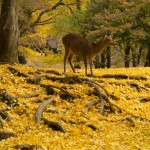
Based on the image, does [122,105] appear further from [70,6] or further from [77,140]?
[70,6]

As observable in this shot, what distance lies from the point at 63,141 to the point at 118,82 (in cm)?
660

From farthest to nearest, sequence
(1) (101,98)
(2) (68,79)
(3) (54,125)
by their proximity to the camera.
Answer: (2) (68,79) → (1) (101,98) → (3) (54,125)

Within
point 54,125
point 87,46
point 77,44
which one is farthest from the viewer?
point 77,44

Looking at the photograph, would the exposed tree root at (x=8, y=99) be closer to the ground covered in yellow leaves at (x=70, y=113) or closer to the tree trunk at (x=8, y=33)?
the ground covered in yellow leaves at (x=70, y=113)

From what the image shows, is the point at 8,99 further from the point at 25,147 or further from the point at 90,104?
Answer: the point at 25,147

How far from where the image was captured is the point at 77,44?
656 inches

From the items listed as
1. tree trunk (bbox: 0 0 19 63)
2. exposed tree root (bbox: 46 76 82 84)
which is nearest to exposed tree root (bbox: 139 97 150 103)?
exposed tree root (bbox: 46 76 82 84)

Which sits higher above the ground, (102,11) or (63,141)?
(102,11)

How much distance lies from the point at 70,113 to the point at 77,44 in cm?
515

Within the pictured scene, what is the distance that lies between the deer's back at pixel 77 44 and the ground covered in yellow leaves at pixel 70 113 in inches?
54.5

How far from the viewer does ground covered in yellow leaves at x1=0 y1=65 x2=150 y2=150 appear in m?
10.2

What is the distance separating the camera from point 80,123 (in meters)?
11.7

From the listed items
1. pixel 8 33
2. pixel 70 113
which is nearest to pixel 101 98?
pixel 70 113

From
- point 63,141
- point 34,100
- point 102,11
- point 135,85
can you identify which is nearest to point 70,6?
point 102,11
